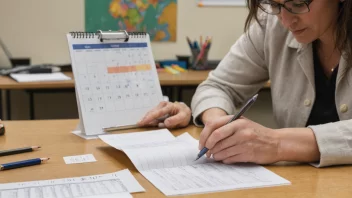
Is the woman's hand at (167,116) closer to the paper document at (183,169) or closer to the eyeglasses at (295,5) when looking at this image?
the paper document at (183,169)

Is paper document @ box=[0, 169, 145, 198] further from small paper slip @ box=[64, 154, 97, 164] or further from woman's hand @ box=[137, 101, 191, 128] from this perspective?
woman's hand @ box=[137, 101, 191, 128]

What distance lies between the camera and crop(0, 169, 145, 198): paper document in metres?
0.83

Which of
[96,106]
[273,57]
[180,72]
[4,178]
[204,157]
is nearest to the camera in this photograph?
[4,178]

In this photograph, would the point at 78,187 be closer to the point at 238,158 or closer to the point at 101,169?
the point at 101,169

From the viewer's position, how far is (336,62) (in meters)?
1.32

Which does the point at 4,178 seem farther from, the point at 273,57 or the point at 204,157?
the point at 273,57

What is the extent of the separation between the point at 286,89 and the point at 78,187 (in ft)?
2.62

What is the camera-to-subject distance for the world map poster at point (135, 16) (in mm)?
3072

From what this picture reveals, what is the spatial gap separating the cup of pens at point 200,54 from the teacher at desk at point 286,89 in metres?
1.42

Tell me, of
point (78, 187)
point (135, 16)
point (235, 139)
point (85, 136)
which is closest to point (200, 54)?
point (135, 16)

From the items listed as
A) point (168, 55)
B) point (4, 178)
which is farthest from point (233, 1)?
point (4, 178)

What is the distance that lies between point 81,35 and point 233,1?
216 centimetres

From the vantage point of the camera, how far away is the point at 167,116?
138cm

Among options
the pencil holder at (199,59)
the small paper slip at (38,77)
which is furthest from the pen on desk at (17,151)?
A: the pencil holder at (199,59)
